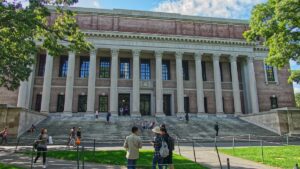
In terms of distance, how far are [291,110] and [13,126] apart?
25.2m

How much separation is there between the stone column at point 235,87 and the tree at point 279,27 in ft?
63.8

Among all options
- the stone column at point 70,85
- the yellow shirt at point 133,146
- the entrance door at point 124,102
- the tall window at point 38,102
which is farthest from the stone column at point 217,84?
the yellow shirt at point 133,146

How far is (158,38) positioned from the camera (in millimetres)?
34156

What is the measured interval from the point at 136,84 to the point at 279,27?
68.7 ft

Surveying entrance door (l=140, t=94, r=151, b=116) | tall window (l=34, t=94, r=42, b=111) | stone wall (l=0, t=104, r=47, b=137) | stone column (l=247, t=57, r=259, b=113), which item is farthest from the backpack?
stone column (l=247, t=57, r=259, b=113)

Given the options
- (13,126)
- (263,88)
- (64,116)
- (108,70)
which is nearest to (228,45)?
(263,88)

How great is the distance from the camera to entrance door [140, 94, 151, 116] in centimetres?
3497

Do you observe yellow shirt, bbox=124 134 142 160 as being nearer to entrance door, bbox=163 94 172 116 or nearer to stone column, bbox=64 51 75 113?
stone column, bbox=64 51 75 113

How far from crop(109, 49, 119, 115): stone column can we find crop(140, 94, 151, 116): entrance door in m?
4.58

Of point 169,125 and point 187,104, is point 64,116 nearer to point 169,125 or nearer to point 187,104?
point 169,125

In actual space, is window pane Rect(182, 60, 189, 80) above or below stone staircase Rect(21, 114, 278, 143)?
above

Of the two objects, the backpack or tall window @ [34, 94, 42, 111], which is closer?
the backpack

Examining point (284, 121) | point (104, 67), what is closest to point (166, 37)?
point (104, 67)

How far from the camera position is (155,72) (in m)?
35.6
